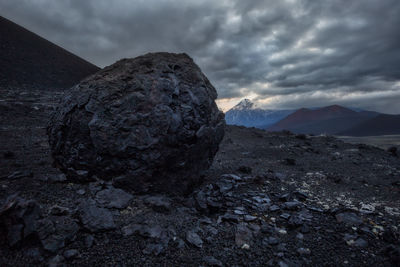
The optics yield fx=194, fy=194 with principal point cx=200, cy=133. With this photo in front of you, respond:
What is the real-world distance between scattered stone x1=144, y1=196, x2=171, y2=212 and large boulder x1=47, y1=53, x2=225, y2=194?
1.20ft

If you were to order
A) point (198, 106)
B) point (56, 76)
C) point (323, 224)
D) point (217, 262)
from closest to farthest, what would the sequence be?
point (217, 262)
point (323, 224)
point (198, 106)
point (56, 76)

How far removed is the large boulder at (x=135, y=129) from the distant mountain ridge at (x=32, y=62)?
31247 millimetres

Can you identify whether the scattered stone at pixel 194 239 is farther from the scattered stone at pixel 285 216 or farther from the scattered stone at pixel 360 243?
the scattered stone at pixel 360 243

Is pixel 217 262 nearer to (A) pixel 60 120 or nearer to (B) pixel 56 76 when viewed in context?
(A) pixel 60 120

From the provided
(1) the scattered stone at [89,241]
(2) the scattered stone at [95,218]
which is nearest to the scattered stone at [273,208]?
(2) the scattered stone at [95,218]

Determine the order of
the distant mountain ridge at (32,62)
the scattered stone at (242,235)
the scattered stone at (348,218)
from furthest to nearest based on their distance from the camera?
the distant mountain ridge at (32,62) → the scattered stone at (348,218) → the scattered stone at (242,235)

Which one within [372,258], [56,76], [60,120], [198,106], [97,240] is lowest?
[372,258]

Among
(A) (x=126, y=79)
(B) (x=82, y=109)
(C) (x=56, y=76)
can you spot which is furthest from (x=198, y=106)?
(C) (x=56, y=76)

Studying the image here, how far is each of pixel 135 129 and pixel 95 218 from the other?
2241mm

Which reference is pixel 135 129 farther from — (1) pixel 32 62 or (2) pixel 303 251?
(1) pixel 32 62

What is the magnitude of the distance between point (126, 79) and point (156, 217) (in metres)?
3.92

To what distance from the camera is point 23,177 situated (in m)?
5.46

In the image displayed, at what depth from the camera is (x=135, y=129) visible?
516 centimetres

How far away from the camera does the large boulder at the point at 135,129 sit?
5.11 meters
